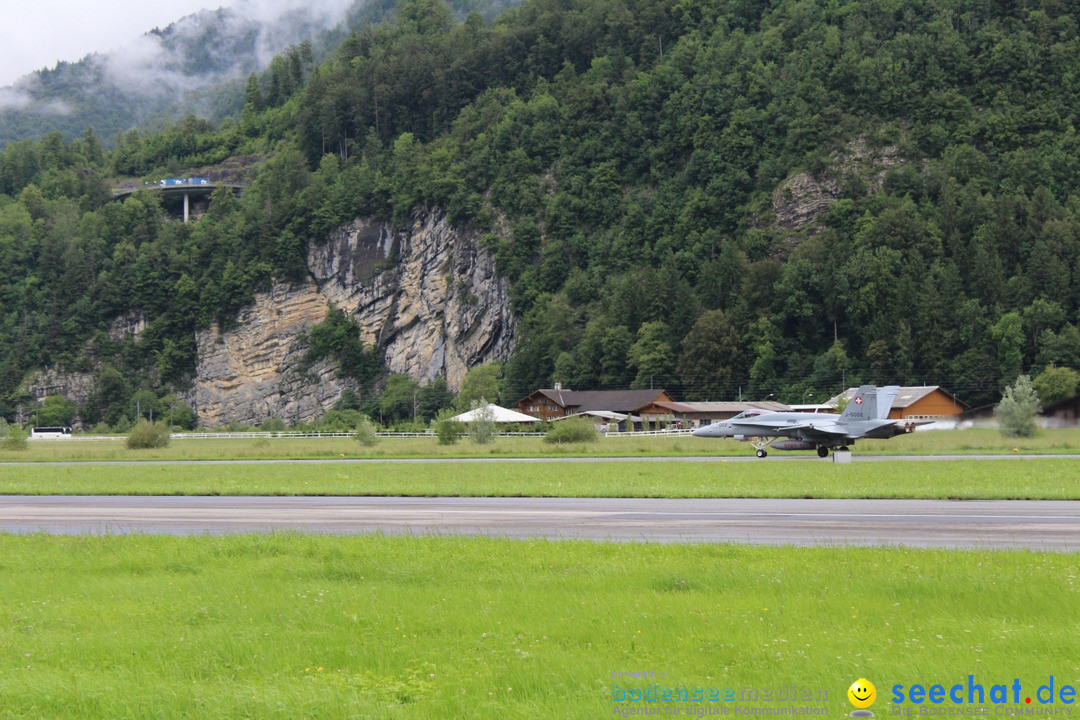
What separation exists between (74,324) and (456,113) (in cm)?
6660

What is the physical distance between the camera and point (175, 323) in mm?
160250

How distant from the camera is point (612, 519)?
87.1 ft

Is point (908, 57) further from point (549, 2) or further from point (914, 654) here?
point (914, 654)

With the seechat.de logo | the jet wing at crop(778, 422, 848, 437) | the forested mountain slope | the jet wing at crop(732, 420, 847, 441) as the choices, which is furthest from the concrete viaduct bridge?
the seechat.de logo

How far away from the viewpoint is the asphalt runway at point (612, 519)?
2216 cm

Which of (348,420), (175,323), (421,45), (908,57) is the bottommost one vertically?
(348,420)

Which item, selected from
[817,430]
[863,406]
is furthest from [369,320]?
[863,406]

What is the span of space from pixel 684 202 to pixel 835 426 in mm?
85498

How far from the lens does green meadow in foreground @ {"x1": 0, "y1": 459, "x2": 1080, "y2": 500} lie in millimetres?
33250

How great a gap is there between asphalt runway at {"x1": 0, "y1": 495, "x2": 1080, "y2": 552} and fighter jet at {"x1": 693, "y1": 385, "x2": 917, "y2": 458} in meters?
25.6

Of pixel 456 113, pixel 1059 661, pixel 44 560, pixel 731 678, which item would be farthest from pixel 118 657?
pixel 456 113

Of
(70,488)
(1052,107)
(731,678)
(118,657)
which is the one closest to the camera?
(731,678)

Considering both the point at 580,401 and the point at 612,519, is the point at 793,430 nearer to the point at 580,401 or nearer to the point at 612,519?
the point at 612,519

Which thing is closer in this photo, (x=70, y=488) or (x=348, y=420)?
(x=70, y=488)
